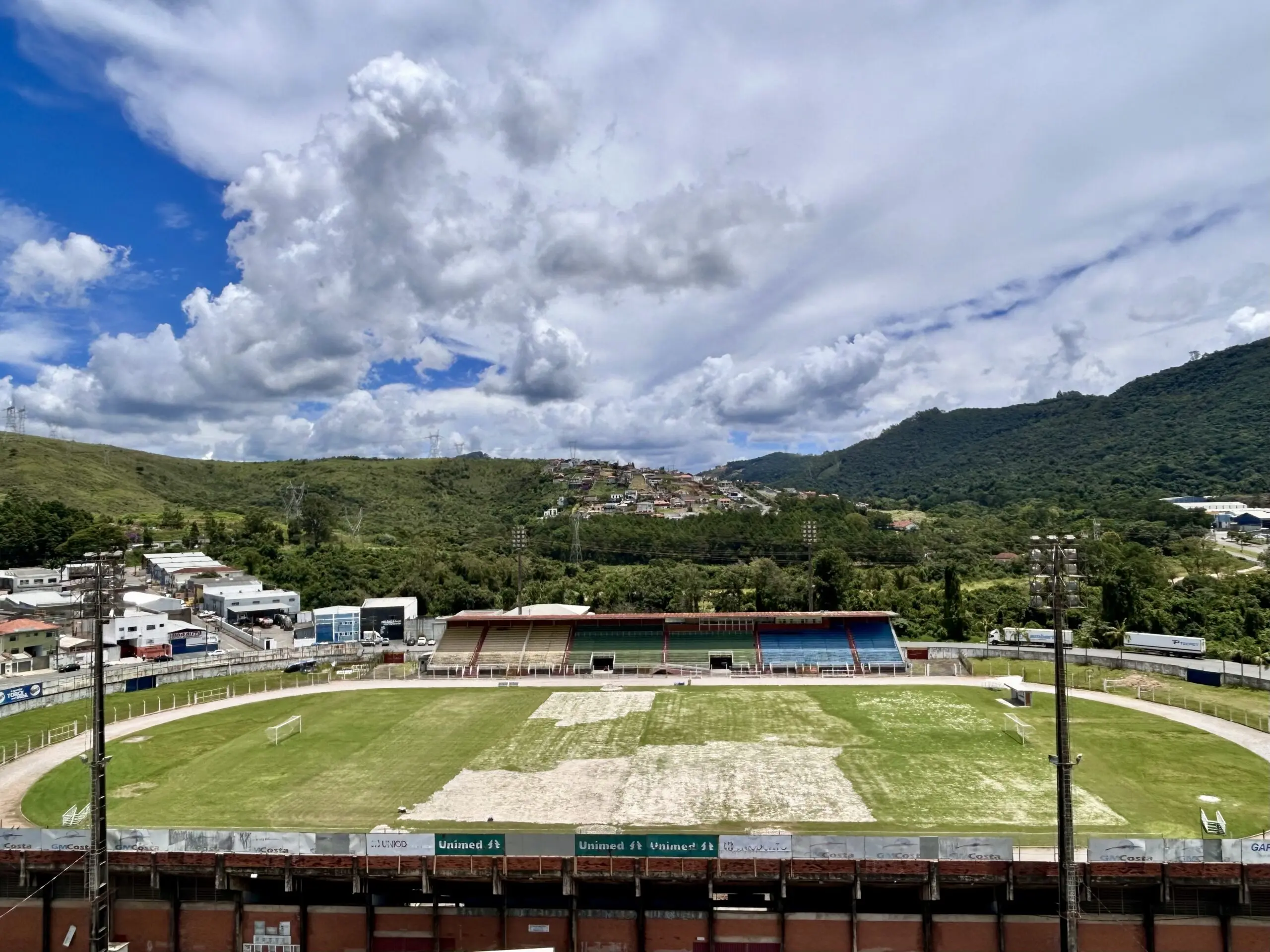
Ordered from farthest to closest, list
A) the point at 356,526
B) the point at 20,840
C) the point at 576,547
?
1. the point at 356,526
2. the point at 576,547
3. the point at 20,840

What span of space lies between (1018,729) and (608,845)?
28.7 m

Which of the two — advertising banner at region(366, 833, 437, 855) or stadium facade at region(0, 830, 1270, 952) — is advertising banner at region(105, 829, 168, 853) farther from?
advertising banner at region(366, 833, 437, 855)

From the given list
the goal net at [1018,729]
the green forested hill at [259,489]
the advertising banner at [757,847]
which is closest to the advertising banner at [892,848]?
the advertising banner at [757,847]

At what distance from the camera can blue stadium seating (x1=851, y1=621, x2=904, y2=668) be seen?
59312 millimetres

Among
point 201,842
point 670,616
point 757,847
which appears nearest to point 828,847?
point 757,847

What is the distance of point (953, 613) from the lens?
227 feet

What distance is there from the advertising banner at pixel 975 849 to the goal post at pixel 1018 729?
20.6 metres

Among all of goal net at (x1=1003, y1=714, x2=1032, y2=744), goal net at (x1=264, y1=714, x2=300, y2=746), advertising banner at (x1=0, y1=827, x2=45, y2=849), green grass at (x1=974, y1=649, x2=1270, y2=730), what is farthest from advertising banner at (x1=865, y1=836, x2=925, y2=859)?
goal net at (x1=264, y1=714, x2=300, y2=746)

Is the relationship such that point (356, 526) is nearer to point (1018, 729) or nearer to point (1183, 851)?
point (1018, 729)

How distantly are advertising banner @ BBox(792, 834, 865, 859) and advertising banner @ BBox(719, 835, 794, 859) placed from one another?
0.26 m

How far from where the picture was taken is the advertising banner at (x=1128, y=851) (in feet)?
69.7

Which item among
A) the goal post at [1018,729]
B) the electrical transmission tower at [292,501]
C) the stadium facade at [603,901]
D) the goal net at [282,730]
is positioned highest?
the electrical transmission tower at [292,501]

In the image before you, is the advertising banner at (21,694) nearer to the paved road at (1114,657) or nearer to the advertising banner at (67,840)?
the advertising banner at (67,840)

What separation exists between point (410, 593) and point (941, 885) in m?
78.2
